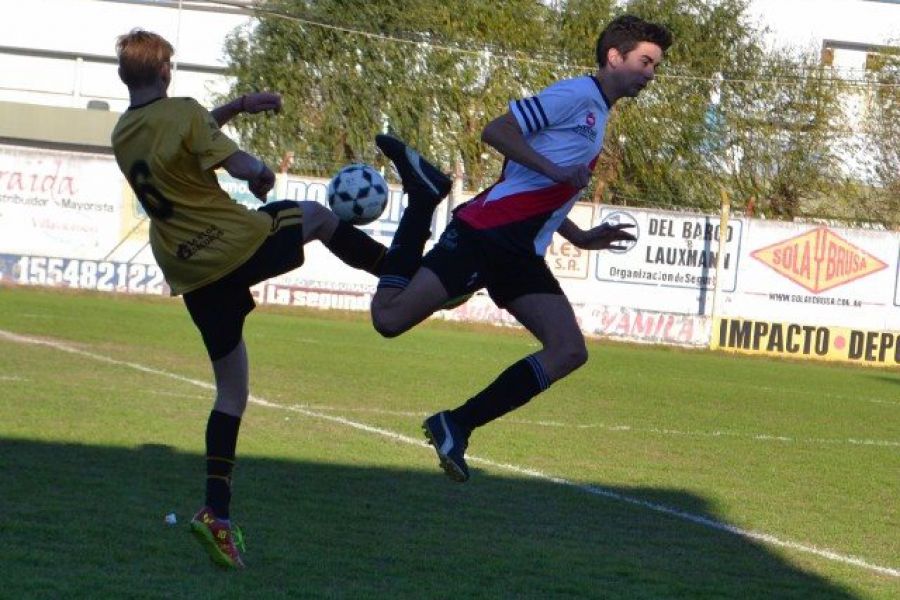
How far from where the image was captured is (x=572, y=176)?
646 cm

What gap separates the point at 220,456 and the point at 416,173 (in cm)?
172

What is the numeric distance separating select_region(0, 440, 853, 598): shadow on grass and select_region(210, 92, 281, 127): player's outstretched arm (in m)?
1.76

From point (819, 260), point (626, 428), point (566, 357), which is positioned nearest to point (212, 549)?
point (566, 357)

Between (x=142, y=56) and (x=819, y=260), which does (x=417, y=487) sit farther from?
(x=819, y=260)

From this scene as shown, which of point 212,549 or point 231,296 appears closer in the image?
point 212,549

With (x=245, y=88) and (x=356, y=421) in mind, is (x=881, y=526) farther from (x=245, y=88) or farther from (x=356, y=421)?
(x=245, y=88)

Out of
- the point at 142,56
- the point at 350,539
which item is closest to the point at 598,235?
the point at 350,539

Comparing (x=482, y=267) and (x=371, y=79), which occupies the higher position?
(x=371, y=79)

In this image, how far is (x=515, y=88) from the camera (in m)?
34.0

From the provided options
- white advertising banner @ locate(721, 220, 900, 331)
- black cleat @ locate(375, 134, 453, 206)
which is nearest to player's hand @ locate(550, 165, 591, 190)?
black cleat @ locate(375, 134, 453, 206)

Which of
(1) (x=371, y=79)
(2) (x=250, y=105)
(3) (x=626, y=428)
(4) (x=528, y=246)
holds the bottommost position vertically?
(3) (x=626, y=428)

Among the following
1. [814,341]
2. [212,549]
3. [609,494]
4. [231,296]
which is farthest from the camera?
[814,341]

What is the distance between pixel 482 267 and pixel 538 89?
27947mm

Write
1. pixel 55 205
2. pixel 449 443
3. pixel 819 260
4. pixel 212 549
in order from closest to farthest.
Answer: pixel 212 549
pixel 449 443
pixel 55 205
pixel 819 260
